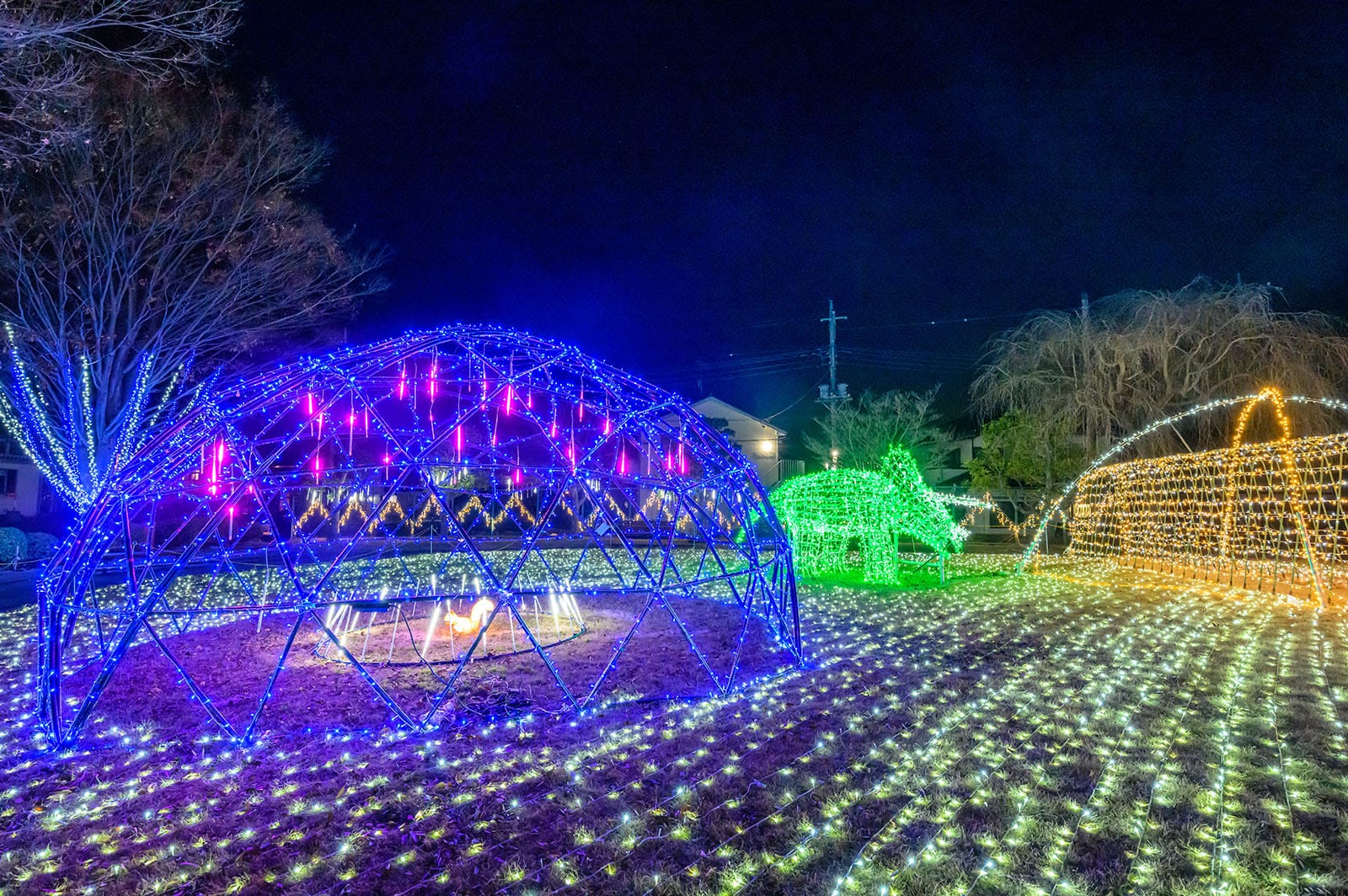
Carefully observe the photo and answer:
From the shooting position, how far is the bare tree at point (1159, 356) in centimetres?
1595

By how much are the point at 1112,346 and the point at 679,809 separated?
17175 millimetres

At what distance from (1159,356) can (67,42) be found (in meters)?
18.7

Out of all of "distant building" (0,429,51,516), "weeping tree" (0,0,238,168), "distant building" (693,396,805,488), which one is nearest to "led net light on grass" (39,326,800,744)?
"weeping tree" (0,0,238,168)

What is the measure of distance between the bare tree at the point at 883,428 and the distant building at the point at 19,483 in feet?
85.0

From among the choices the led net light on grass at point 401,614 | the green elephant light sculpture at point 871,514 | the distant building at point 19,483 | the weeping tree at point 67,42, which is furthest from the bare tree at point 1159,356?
the distant building at point 19,483

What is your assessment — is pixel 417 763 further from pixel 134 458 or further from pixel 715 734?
pixel 134 458

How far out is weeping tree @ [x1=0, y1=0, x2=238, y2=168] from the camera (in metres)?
5.36

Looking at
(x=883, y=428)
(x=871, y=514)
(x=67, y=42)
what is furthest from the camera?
(x=883, y=428)

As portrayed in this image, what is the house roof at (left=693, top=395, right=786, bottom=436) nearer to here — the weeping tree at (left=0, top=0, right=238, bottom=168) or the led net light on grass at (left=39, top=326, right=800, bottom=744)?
the led net light on grass at (left=39, top=326, right=800, bottom=744)

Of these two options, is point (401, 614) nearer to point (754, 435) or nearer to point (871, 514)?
point (871, 514)

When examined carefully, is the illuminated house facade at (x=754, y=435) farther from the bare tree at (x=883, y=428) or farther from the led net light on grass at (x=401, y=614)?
the led net light on grass at (x=401, y=614)

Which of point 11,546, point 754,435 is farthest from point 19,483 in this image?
point 754,435

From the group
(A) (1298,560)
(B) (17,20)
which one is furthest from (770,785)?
(A) (1298,560)

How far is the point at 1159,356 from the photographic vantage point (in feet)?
54.5
